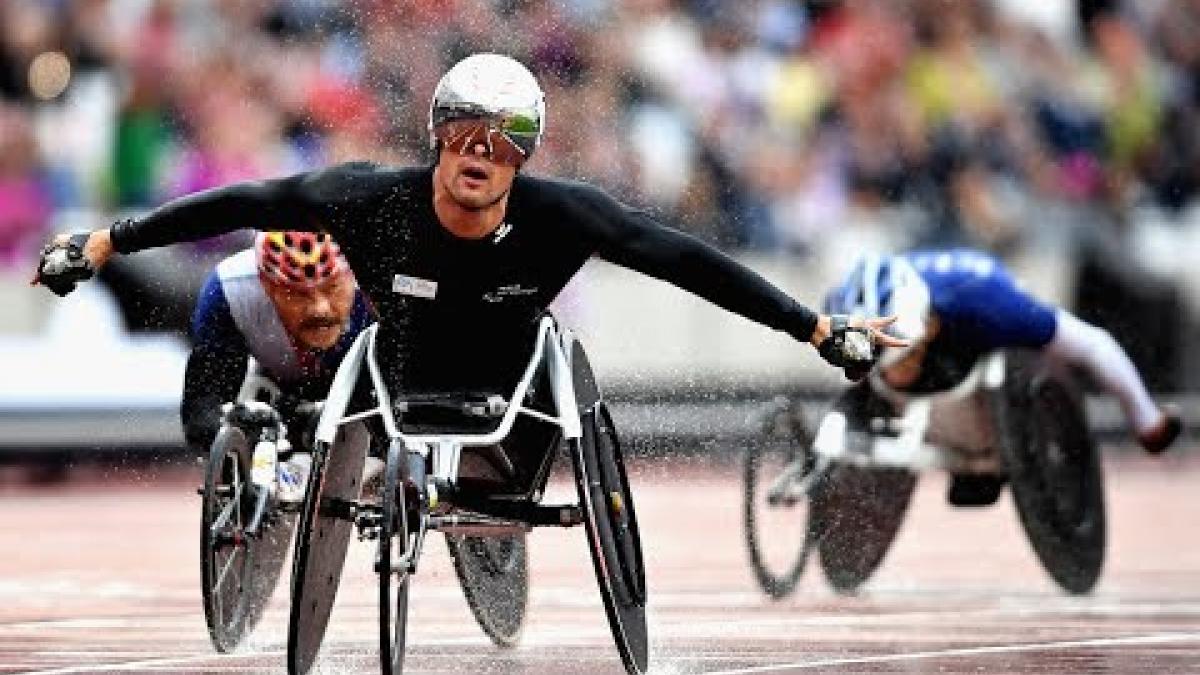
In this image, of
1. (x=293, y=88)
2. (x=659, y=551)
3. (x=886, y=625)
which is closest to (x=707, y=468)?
(x=293, y=88)

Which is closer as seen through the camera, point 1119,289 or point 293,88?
point 293,88

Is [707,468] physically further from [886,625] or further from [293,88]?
[886,625]

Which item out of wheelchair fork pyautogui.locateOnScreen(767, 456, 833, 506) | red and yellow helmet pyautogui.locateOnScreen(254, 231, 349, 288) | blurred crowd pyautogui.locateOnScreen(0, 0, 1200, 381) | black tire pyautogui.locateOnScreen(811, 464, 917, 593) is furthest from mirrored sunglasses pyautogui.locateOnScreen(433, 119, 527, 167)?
blurred crowd pyautogui.locateOnScreen(0, 0, 1200, 381)

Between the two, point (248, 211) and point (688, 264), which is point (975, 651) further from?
point (248, 211)

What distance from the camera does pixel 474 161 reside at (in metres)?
10.6

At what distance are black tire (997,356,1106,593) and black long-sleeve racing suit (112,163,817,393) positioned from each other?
5.13m

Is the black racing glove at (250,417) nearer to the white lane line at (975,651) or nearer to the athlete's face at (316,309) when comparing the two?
the athlete's face at (316,309)

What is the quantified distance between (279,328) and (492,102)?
3027 mm

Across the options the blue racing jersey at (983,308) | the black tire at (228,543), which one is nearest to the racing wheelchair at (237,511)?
the black tire at (228,543)

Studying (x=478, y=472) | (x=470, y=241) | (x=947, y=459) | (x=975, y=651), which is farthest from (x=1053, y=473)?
(x=470, y=241)

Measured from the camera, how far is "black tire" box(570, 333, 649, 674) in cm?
1065

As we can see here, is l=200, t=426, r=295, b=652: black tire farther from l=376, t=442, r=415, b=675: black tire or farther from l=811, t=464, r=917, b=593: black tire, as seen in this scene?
l=811, t=464, r=917, b=593: black tire

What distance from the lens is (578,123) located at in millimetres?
22203

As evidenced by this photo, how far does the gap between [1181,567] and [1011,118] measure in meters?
7.59
